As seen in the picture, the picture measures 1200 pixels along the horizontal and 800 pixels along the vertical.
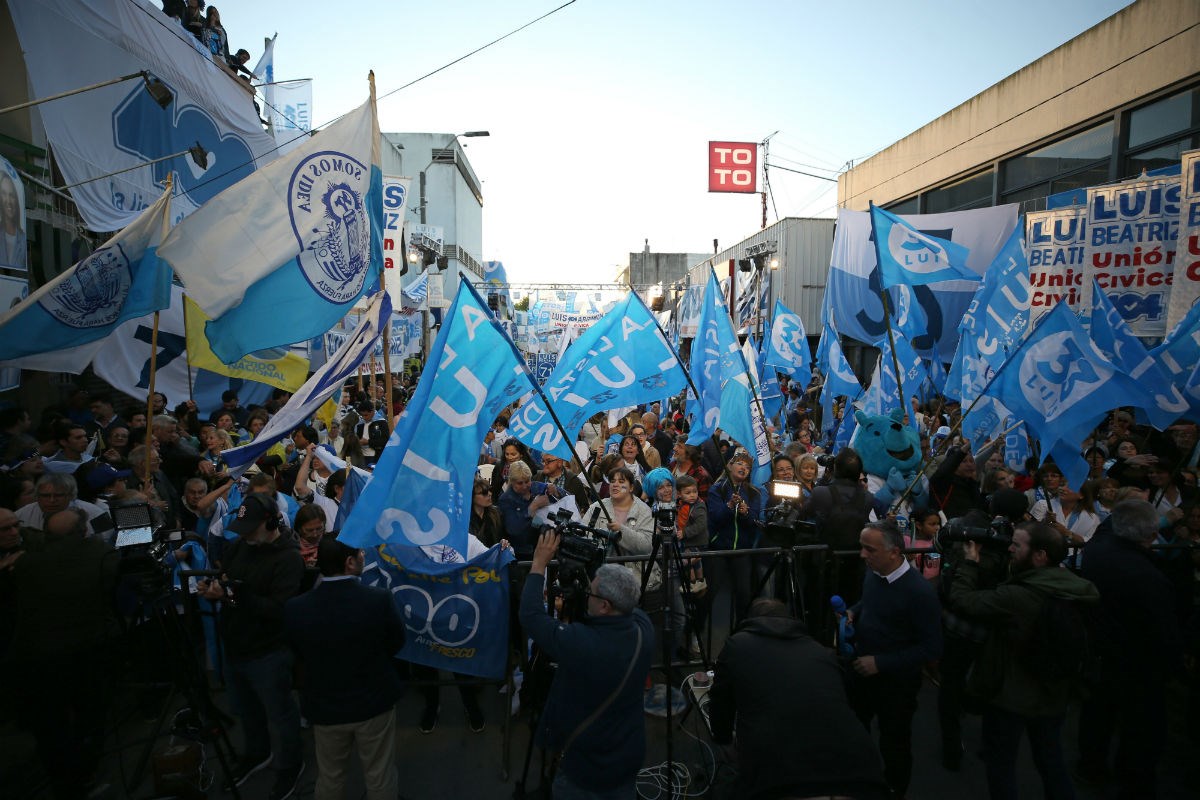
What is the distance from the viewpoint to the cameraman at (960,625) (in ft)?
11.4

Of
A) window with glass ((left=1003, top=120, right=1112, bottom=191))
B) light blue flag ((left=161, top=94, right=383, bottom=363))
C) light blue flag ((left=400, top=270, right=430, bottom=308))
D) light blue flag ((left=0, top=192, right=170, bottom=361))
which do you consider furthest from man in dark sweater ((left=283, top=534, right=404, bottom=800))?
window with glass ((left=1003, top=120, right=1112, bottom=191))

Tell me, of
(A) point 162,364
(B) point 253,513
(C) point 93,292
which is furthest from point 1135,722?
(A) point 162,364

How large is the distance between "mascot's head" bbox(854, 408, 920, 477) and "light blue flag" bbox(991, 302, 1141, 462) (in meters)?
0.92

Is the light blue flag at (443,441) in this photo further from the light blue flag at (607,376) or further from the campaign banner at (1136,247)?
the campaign banner at (1136,247)

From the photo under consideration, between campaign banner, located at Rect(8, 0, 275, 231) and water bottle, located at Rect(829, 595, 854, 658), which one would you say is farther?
campaign banner, located at Rect(8, 0, 275, 231)

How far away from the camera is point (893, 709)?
357cm

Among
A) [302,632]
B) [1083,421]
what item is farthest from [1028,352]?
[302,632]

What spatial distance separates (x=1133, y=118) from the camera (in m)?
12.1

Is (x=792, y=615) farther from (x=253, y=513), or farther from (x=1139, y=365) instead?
(x=1139, y=365)

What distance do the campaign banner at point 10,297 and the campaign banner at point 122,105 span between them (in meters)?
1.74

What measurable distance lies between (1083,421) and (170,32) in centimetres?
1301

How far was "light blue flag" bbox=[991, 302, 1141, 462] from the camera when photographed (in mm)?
5602

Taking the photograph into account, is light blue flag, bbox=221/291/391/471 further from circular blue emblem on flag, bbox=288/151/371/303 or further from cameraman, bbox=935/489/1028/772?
cameraman, bbox=935/489/1028/772

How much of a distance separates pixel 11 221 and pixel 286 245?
382cm
